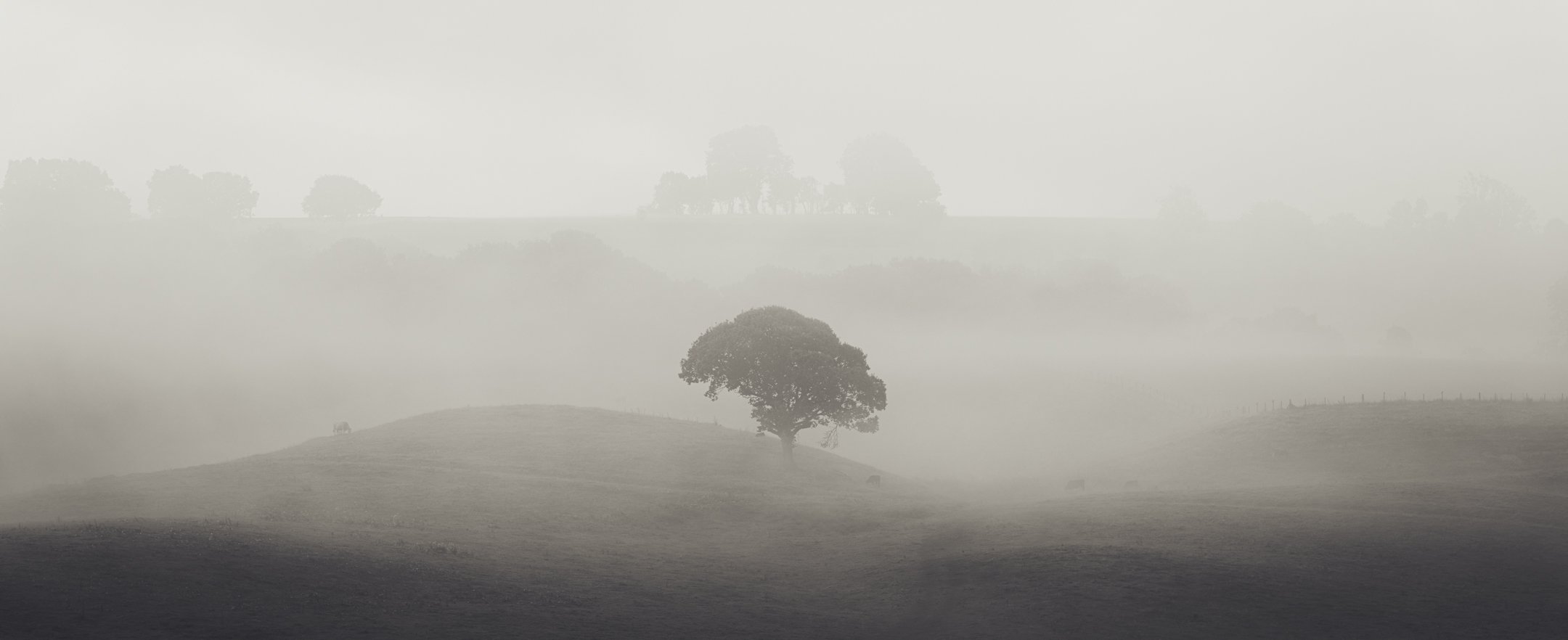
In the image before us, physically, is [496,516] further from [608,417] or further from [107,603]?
[608,417]

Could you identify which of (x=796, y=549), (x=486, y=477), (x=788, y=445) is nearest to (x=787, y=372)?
(x=788, y=445)

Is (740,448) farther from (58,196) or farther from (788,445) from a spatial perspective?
(58,196)

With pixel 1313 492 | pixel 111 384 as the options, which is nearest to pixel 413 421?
pixel 111 384

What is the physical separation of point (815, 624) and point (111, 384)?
117m

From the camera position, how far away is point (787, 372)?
258ft

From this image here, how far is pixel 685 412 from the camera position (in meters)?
117

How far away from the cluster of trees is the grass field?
14318 cm

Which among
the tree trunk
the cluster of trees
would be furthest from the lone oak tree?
the cluster of trees

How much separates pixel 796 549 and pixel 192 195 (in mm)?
192953

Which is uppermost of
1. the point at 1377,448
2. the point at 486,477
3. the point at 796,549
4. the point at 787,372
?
the point at 787,372

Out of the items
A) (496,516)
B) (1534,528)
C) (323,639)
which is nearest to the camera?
(323,639)

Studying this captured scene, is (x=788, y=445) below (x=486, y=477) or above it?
above

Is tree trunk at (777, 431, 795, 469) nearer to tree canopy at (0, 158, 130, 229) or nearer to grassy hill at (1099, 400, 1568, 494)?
grassy hill at (1099, 400, 1568, 494)

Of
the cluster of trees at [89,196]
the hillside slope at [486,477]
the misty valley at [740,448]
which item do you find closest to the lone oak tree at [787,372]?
the misty valley at [740,448]
